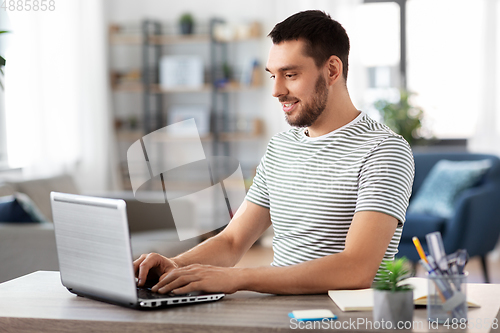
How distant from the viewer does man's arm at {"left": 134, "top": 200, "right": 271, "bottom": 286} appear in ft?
4.74

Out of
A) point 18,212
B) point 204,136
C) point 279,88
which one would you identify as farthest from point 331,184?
point 204,136

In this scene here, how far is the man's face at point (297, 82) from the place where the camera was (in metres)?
1.43

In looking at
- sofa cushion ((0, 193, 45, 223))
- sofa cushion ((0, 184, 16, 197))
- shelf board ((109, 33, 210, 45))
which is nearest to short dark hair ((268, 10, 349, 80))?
sofa cushion ((0, 193, 45, 223))

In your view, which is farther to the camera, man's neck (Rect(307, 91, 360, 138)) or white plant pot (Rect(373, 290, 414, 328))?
man's neck (Rect(307, 91, 360, 138))

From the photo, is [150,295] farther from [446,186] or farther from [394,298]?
[446,186]

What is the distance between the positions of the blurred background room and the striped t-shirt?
227 cm

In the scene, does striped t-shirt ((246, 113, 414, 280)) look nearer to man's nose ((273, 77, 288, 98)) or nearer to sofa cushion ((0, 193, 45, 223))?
man's nose ((273, 77, 288, 98))

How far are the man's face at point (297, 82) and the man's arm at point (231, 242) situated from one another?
284mm

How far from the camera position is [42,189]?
140 inches

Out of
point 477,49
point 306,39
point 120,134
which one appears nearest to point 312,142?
point 306,39

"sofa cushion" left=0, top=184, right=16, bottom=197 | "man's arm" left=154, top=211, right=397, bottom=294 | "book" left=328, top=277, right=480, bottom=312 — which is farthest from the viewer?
"sofa cushion" left=0, top=184, right=16, bottom=197

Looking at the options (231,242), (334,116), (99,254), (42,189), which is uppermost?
(334,116)

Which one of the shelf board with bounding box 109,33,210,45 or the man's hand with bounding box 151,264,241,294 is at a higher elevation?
the shelf board with bounding box 109,33,210,45

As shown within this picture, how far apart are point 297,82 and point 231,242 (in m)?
0.43
